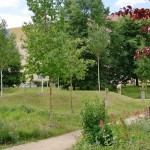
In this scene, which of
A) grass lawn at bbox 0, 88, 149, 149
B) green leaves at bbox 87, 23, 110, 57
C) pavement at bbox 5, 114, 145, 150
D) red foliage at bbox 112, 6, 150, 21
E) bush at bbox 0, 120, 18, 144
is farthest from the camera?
green leaves at bbox 87, 23, 110, 57

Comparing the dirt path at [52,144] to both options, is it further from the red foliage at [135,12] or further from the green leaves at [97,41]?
the green leaves at [97,41]

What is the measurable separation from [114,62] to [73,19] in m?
7.94

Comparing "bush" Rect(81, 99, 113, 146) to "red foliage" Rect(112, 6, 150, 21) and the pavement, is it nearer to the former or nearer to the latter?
the pavement

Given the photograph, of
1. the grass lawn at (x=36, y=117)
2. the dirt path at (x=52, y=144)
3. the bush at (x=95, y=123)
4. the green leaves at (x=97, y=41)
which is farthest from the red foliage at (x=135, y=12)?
the green leaves at (x=97, y=41)

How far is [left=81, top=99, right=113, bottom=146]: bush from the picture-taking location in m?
8.85

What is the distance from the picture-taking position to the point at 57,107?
22.8 metres

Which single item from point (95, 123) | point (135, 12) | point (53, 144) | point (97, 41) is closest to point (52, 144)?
point (53, 144)

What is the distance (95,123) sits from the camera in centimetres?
945

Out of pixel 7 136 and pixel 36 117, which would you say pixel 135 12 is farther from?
pixel 36 117

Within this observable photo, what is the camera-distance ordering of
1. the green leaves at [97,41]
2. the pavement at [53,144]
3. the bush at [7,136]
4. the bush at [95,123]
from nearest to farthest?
the bush at [95,123], the pavement at [53,144], the bush at [7,136], the green leaves at [97,41]

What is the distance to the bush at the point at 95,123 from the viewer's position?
8.85 meters

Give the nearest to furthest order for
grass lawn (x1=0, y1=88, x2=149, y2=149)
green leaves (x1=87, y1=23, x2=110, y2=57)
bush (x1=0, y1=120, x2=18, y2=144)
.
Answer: bush (x1=0, y1=120, x2=18, y2=144)
grass lawn (x1=0, y1=88, x2=149, y2=149)
green leaves (x1=87, y1=23, x2=110, y2=57)

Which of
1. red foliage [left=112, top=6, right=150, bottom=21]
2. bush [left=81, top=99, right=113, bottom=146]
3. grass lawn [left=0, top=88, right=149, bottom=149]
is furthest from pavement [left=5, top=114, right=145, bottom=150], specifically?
red foliage [left=112, top=6, right=150, bottom=21]

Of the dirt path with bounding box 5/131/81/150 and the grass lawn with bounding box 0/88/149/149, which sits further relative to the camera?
the grass lawn with bounding box 0/88/149/149
